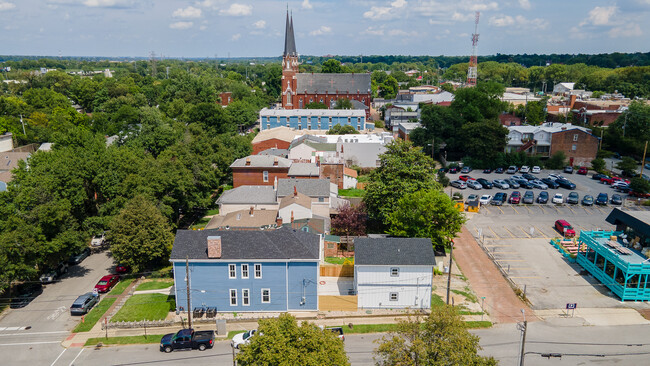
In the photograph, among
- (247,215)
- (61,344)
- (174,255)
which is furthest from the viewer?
(247,215)

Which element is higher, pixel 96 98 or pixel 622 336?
pixel 96 98

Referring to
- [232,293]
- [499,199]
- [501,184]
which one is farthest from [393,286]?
[501,184]

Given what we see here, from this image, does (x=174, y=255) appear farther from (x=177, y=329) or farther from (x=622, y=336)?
(x=622, y=336)

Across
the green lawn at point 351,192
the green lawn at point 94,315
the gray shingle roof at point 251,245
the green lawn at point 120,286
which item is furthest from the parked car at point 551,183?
the green lawn at point 94,315

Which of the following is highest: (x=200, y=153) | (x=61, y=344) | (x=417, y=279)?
(x=200, y=153)

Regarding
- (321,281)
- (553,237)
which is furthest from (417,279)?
(553,237)

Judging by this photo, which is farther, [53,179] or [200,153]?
[200,153]

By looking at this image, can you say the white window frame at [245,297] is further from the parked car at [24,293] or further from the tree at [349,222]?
the parked car at [24,293]

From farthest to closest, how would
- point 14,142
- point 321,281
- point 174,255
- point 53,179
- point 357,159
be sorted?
1. point 14,142
2. point 357,159
3. point 53,179
4. point 321,281
5. point 174,255
